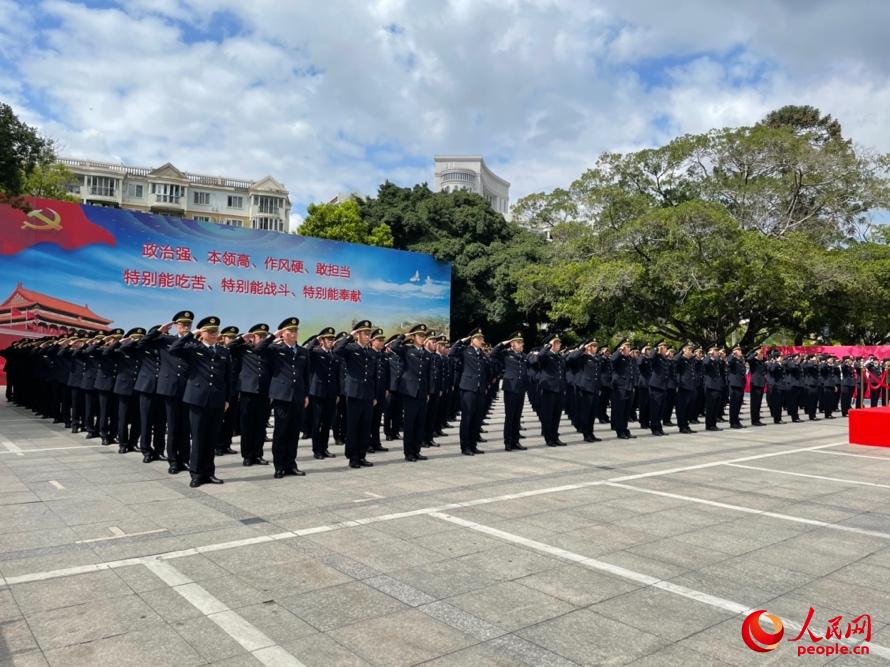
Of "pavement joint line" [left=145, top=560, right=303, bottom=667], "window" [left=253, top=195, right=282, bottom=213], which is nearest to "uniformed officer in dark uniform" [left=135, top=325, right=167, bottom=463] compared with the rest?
"pavement joint line" [left=145, top=560, right=303, bottom=667]

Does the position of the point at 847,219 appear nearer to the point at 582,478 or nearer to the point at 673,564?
the point at 582,478

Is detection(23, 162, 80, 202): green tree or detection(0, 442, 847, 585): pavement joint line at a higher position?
detection(23, 162, 80, 202): green tree

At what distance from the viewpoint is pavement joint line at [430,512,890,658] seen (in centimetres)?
344

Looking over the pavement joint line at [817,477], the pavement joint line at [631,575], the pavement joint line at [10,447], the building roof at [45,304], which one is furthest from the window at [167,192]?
the pavement joint line at [631,575]

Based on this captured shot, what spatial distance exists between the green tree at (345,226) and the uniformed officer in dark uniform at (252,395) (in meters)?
23.6

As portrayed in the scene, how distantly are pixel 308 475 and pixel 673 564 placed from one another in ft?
13.0

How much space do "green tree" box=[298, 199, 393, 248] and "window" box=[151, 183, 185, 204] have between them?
2940 centimetres

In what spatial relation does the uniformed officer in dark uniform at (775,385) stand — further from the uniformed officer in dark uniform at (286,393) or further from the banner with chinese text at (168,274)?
the banner with chinese text at (168,274)

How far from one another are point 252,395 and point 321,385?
1.21 metres

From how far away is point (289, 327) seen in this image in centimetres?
740

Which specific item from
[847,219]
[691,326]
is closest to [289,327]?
[691,326]

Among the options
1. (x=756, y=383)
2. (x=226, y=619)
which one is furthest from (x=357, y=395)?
(x=756, y=383)

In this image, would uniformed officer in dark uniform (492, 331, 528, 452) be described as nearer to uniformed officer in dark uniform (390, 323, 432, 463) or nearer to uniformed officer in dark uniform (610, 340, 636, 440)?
uniformed officer in dark uniform (390, 323, 432, 463)

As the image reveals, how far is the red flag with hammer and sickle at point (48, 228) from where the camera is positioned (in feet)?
59.5
